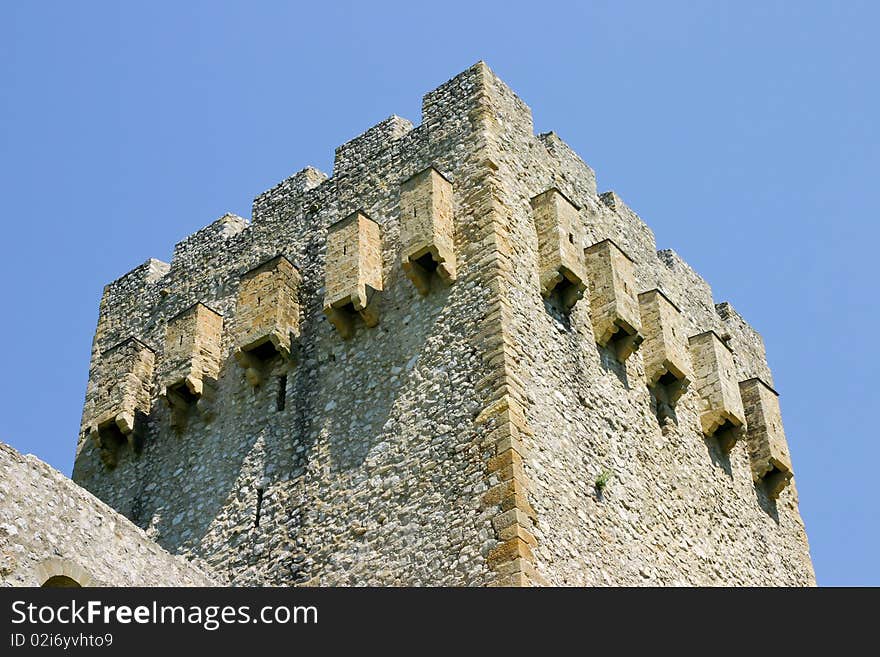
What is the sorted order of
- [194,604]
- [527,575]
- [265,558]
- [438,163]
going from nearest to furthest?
[194,604], [527,575], [265,558], [438,163]

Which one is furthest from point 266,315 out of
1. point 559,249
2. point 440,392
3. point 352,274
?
point 559,249

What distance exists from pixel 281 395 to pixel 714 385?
21.5 ft

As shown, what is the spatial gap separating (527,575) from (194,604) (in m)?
4.23

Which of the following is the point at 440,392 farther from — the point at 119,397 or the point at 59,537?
the point at 119,397

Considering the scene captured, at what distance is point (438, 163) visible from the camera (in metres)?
19.5

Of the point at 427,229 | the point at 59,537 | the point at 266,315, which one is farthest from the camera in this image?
the point at 266,315

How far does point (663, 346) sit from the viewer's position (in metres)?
20.4

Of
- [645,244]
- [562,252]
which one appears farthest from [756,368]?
[562,252]

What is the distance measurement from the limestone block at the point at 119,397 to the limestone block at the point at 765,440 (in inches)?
358

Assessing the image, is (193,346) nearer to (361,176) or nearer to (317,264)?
(317,264)

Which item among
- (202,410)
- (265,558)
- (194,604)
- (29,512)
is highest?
(202,410)

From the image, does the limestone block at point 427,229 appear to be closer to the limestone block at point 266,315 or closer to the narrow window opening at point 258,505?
the limestone block at point 266,315

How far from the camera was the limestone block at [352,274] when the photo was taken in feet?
61.0

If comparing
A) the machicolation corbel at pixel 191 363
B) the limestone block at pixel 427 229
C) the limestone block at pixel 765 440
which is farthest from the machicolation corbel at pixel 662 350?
the machicolation corbel at pixel 191 363
